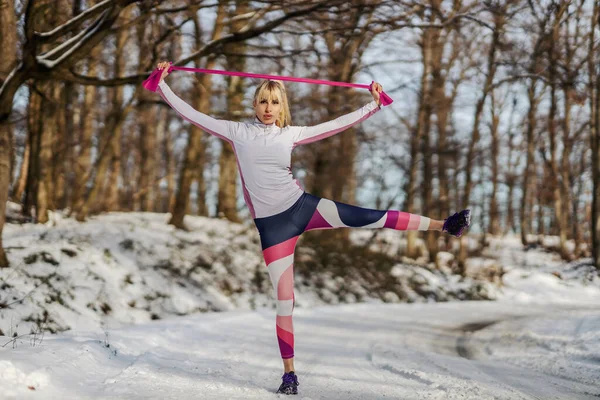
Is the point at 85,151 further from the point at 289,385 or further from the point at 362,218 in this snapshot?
the point at 289,385

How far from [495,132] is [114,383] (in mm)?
25544

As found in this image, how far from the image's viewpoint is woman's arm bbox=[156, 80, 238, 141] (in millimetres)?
4090

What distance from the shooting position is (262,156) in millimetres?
4020

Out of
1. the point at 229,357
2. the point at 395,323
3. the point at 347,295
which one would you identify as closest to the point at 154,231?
the point at 347,295

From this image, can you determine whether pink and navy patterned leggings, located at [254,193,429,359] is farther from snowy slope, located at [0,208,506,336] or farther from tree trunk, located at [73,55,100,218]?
tree trunk, located at [73,55,100,218]

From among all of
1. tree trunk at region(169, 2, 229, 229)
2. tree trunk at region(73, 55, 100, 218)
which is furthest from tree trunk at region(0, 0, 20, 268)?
tree trunk at region(169, 2, 229, 229)

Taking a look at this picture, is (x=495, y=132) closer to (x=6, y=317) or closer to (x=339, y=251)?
(x=339, y=251)

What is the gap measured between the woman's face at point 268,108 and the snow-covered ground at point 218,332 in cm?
184

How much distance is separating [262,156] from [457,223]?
1.41 metres

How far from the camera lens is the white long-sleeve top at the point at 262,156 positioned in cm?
403

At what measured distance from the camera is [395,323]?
880 cm

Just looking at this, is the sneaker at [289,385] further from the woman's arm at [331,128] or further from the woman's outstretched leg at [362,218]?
the woman's arm at [331,128]

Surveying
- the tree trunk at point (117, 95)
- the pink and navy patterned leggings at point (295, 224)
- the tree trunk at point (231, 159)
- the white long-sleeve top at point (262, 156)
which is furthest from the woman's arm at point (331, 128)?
the tree trunk at point (231, 159)

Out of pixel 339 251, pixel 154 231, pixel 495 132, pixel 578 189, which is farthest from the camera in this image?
pixel 578 189
